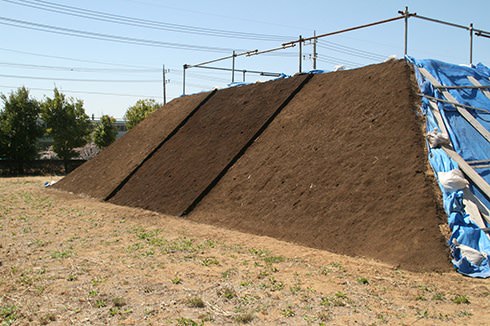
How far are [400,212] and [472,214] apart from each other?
1114 mm

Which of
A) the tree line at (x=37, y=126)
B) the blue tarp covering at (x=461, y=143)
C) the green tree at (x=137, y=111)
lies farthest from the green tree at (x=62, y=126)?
the blue tarp covering at (x=461, y=143)

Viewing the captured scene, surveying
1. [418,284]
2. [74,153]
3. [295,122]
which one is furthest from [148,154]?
[74,153]

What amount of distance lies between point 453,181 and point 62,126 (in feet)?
102

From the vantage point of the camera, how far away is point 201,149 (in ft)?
47.8

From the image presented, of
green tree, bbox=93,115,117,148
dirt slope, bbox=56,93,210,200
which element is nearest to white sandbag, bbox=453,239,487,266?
dirt slope, bbox=56,93,210,200

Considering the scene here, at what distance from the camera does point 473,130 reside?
907cm

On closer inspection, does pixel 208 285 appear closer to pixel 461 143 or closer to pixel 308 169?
pixel 308 169

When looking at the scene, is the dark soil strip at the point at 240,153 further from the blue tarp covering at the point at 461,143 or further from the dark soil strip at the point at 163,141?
the dark soil strip at the point at 163,141

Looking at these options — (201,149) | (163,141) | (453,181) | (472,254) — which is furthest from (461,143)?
(163,141)

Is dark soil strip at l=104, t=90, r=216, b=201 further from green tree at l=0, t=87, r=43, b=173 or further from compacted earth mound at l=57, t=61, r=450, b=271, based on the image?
green tree at l=0, t=87, r=43, b=173

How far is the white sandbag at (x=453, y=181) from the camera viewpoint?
24.6 ft

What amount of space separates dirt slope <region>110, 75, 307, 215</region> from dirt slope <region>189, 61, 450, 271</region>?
77 cm

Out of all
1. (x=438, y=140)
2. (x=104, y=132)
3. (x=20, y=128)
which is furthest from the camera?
(x=104, y=132)

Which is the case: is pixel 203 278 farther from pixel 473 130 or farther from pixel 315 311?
pixel 473 130
